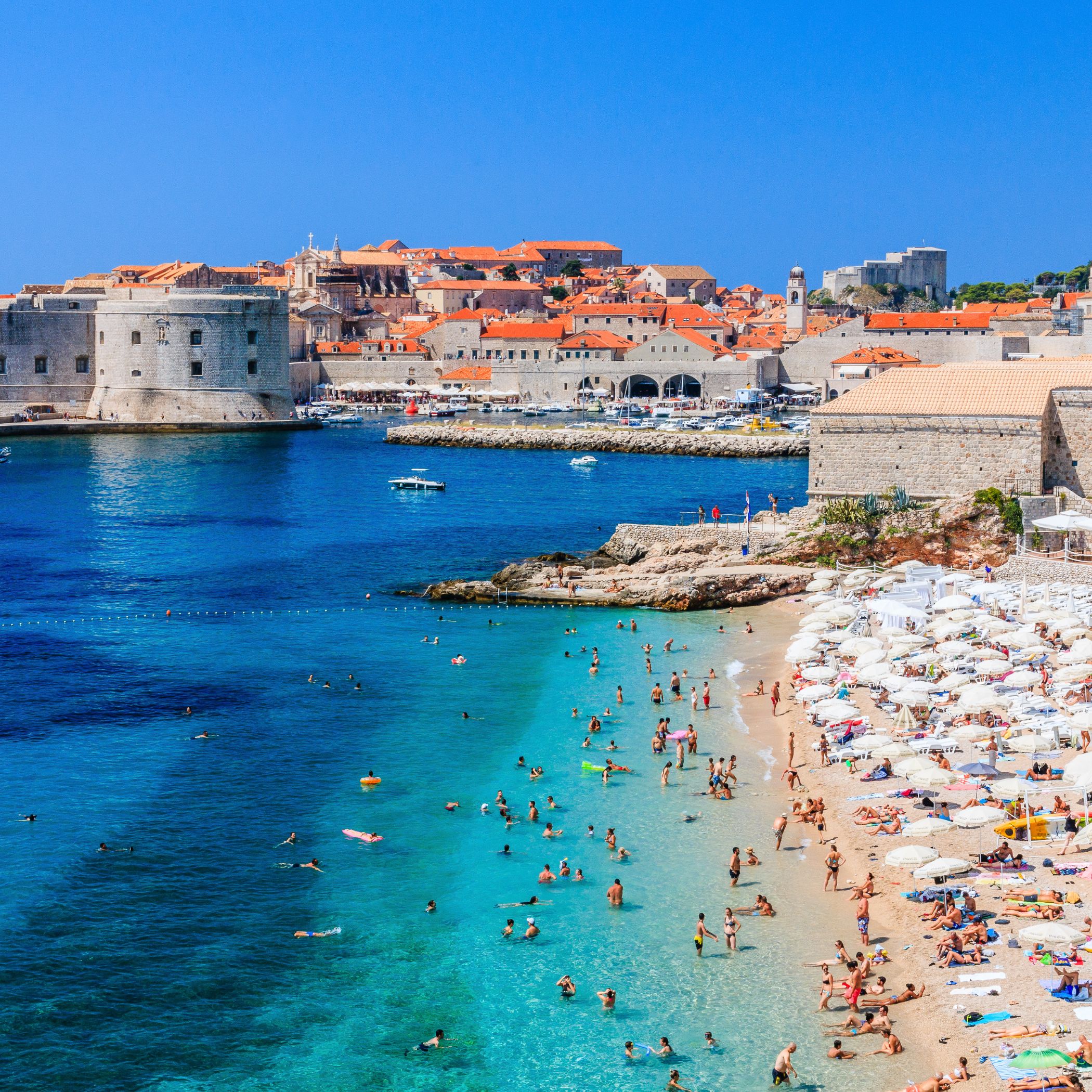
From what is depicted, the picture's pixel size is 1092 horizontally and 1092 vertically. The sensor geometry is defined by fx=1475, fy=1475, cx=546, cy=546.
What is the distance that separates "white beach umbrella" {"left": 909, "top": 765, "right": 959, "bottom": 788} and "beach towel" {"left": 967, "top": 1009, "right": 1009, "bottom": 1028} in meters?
4.04

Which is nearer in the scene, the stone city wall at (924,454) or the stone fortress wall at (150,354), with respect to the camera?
the stone city wall at (924,454)

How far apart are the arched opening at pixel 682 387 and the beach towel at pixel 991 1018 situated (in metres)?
71.7

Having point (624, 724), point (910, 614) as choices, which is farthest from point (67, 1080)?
point (910, 614)

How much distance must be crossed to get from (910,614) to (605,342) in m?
65.0

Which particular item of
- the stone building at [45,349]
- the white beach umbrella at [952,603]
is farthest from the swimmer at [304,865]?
the stone building at [45,349]

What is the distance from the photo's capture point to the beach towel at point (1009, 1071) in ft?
35.9

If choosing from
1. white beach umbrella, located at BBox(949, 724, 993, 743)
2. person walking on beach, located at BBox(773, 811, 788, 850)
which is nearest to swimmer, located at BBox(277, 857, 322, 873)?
person walking on beach, located at BBox(773, 811, 788, 850)

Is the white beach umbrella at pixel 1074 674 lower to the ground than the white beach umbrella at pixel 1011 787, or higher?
higher

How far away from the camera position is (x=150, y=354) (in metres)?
67.7

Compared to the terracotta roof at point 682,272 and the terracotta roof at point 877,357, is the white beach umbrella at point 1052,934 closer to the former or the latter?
the terracotta roof at point 877,357

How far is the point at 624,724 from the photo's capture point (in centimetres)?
2073

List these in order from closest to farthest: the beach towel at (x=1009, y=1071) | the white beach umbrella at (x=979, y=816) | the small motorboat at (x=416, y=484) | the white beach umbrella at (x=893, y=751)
Result: 1. the beach towel at (x=1009, y=1071)
2. the white beach umbrella at (x=979, y=816)
3. the white beach umbrella at (x=893, y=751)
4. the small motorboat at (x=416, y=484)

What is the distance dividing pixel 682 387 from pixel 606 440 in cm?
1984

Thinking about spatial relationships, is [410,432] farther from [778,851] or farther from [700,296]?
[700,296]
